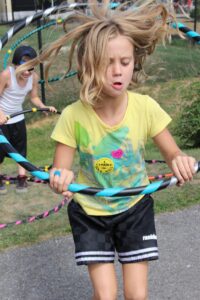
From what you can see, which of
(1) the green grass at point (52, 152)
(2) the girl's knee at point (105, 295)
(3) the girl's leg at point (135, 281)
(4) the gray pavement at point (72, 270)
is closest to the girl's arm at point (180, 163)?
(3) the girl's leg at point (135, 281)

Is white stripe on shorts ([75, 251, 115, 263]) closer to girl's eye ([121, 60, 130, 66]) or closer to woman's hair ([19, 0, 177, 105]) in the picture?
woman's hair ([19, 0, 177, 105])

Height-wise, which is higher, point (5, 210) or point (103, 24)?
point (103, 24)

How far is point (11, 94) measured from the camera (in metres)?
6.56

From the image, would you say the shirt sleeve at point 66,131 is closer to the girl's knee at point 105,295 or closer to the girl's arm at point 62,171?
the girl's arm at point 62,171

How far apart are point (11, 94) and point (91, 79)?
4.03 metres

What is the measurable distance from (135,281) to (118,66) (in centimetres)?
120

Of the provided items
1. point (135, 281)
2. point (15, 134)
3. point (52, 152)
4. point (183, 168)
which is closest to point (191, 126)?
point (52, 152)

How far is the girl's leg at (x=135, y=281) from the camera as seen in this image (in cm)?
291

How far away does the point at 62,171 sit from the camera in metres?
2.64

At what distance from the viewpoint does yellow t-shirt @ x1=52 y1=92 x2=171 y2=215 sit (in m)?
2.84

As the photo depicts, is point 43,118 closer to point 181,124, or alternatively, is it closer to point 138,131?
point 181,124

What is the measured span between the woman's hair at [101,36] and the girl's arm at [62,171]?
1.01ft

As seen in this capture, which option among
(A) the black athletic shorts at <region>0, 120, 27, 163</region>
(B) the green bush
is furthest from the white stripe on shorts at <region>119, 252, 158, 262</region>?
(B) the green bush

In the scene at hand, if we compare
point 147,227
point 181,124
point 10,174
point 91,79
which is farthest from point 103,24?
point 181,124
